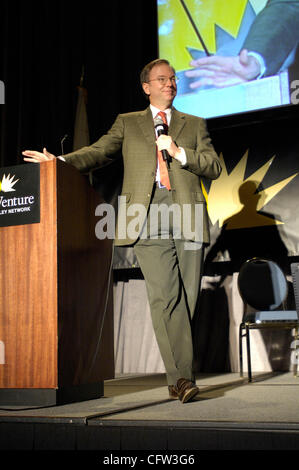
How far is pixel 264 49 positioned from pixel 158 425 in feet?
10.7

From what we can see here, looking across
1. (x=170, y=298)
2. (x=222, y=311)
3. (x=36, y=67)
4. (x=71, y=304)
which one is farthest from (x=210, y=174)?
(x=36, y=67)

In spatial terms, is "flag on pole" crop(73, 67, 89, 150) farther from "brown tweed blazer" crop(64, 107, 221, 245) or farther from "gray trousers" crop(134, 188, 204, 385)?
"gray trousers" crop(134, 188, 204, 385)

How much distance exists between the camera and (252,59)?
13.3 feet

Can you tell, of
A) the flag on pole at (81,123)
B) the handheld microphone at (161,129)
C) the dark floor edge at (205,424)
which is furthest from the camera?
the flag on pole at (81,123)

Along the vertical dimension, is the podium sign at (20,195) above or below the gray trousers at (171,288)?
above

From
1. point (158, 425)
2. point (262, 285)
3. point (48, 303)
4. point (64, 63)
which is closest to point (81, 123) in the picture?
Result: point (64, 63)

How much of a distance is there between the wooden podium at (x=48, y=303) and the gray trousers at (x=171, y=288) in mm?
302

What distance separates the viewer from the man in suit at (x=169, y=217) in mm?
2352

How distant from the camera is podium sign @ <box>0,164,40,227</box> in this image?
222 centimetres

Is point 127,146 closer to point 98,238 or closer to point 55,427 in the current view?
point 98,238

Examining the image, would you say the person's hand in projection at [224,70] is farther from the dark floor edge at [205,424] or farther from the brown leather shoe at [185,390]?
the dark floor edge at [205,424]

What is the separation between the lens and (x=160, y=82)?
98.2 inches

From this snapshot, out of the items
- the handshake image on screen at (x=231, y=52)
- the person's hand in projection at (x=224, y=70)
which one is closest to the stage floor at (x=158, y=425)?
the handshake image on screen at (x=231, y=52)

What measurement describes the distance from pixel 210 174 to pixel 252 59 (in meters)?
2.02
